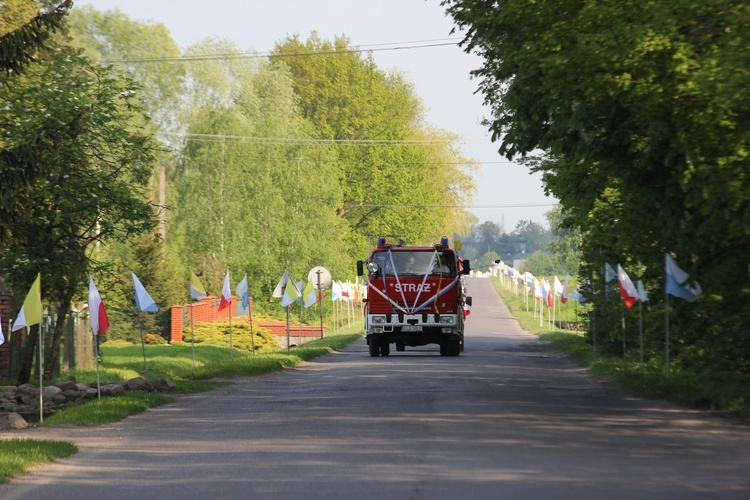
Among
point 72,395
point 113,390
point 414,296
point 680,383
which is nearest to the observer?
point 680,383

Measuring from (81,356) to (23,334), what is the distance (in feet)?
15.5

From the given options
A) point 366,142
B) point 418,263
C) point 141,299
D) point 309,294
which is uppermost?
point 366,142

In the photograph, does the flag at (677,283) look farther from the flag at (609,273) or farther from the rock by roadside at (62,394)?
the flag at (609,273)

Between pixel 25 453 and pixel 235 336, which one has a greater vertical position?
pixel 235 336

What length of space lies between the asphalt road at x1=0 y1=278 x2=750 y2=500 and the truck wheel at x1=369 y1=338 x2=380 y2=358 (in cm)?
1173

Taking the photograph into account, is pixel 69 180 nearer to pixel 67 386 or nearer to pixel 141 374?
pixel 67 386

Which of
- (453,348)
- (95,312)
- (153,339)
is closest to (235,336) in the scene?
(153,339)

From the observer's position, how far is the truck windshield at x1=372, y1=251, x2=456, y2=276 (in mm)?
35219

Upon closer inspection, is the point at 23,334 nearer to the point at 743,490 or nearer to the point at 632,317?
the point at 632,317

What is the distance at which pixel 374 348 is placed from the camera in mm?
35844

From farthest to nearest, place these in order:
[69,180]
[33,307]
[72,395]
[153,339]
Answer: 1. [153,339]
2. [69,180]
3. [72,395]
4. [33,307]

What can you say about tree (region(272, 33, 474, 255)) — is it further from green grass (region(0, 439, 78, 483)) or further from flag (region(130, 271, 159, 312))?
green grass (region(0, 439, 78, 483))

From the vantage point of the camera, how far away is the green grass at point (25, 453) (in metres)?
12.6

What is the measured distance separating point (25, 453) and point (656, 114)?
9.20m
